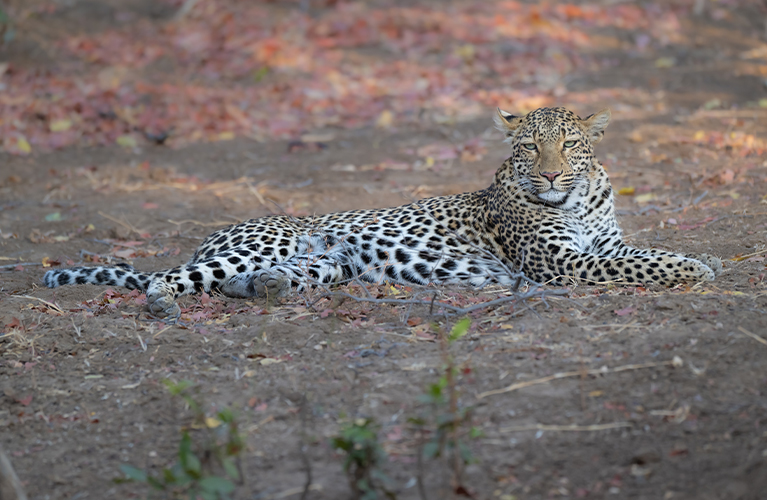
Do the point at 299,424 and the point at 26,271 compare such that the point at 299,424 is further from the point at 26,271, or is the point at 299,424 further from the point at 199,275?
the point at 26,271

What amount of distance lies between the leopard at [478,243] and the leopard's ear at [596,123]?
0.01 m

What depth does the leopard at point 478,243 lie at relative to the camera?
257 inches

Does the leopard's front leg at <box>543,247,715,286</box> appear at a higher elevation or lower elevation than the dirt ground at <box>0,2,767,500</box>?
higher

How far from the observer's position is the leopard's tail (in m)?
7.09

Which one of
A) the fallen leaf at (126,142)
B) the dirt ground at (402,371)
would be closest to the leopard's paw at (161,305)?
the dirt ground at (402,371)

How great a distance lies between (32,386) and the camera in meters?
5.20

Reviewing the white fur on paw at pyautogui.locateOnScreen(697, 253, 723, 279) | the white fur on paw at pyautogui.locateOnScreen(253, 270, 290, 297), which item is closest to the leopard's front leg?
the white fur on paw at pyautogui.locateOnScreen(697, 253, 723, 279)

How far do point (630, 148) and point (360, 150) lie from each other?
445 centimetres

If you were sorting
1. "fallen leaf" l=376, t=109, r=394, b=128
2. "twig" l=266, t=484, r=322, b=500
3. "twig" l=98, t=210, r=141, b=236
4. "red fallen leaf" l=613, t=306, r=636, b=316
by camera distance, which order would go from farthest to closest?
"fallen leaf" l=376, t=109, r=394, b=128, "twig" l=98, t=210, r=141, b=236, "red fallen leaf" l=613, t=306, r=636, b=316, "twig" l=266, t=484, r=322, b=500

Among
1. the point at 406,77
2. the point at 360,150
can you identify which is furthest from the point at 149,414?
the point at 406,77

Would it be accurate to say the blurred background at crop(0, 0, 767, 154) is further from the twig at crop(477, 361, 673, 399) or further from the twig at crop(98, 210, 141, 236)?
the twig at crop(477, 361, 673, 399)

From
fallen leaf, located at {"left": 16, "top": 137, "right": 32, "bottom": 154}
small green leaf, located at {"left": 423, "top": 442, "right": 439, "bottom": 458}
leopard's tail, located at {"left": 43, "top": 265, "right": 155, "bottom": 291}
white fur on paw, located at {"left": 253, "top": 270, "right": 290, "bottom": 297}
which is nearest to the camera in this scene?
small green leaf, located at {"left": 423, "top": 442, "right": 439, "bottom": 458}

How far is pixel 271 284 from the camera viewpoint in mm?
6457

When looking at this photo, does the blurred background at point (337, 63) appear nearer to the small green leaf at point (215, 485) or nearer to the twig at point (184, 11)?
the twig at point (184, 11)
